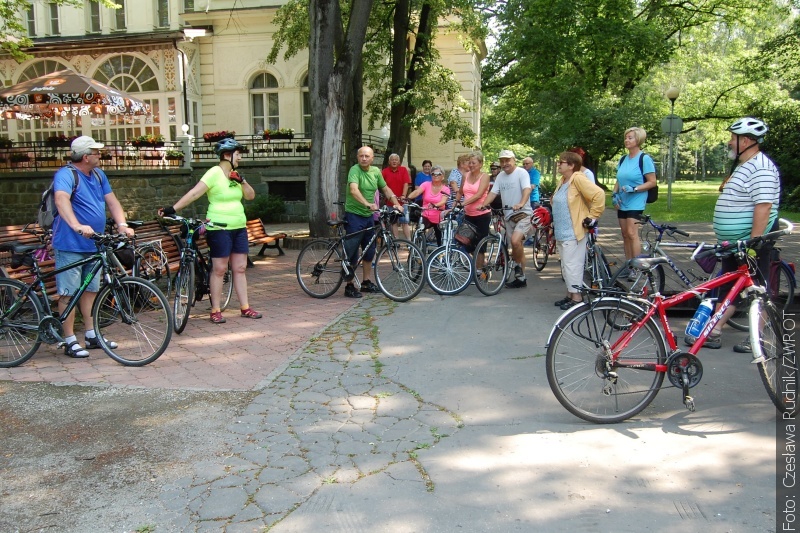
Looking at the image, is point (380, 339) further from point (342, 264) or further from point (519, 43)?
point (519, 43)

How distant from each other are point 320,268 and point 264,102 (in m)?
19.7

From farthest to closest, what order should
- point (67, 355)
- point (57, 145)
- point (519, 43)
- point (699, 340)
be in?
point (57, 145) < point (519, 43) < point (67, 355) < point (699, 340)

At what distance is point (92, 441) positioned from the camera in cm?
445

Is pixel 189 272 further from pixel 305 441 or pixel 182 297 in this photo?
pixel 305 441

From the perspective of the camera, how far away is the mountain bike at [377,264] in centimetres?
874

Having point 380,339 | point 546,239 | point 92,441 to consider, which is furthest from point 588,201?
point 92,441

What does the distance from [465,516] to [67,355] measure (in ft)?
14.8

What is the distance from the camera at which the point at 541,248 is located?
1115cm

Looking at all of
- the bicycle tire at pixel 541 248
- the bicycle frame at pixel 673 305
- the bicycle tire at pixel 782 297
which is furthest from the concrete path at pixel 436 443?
the bicycle tire at pixel 541 248

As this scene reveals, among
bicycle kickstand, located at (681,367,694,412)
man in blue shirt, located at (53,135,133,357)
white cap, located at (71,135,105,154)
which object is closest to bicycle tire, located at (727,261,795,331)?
bicycle kickstand, located at (681,367,694,412)

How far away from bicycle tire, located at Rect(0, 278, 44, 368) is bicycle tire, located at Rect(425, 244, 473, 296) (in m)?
4.54

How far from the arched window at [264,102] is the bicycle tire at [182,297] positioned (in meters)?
20.7

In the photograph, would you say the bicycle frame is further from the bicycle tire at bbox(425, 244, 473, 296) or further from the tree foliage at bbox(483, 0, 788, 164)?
the tree foliage at bbox(483, 0, 788, 164)

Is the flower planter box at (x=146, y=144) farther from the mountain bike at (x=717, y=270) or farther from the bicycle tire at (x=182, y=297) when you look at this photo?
the mountain bike at (x=717, y=270)
